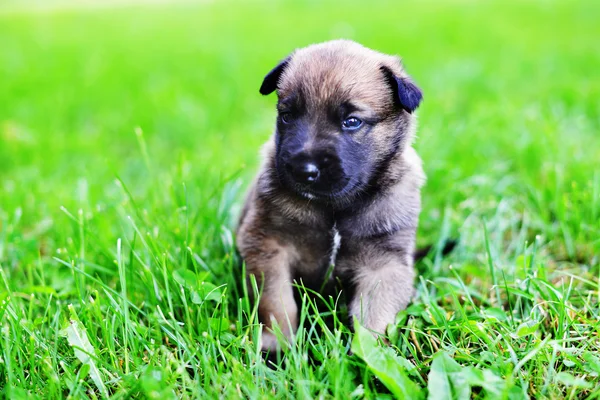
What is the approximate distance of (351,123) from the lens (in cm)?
266

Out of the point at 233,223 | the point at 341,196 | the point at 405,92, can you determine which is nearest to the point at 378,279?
the point at 341,196

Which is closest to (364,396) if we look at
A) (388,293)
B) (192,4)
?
(388,293)

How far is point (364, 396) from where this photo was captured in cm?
222

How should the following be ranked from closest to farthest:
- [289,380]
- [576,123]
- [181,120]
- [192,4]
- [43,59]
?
[289,380] < [576,123] < [181,120] < [43,59] < [192,4]

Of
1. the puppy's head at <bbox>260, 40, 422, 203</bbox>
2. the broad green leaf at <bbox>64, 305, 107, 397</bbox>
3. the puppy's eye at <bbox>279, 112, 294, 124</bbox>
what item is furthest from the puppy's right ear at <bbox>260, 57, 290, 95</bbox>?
the broad green leaf at <bbox>64, 305, 107, 397</bbox>

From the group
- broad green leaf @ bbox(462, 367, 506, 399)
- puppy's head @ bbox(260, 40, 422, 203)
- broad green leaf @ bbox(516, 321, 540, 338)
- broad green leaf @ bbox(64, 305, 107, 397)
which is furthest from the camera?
puppy's head @ bbox(260, 40, 422, 203)

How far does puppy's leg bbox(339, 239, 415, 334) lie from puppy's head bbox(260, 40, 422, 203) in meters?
0.29

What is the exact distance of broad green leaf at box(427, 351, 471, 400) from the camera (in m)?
2.16

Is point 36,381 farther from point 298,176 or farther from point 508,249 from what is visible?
point 508,249

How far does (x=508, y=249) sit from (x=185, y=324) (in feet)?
6.78

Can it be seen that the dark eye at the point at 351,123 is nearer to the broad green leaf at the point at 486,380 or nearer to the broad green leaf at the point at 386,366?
the broad green leaf at the point at 386,366

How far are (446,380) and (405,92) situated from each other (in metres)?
1.28

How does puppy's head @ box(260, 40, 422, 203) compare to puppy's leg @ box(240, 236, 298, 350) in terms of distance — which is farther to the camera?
puppy's leg @ box(240, 236, 298, 350)

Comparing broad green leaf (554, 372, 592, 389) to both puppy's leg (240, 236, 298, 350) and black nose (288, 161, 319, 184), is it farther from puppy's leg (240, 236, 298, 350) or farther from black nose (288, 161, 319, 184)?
black nose (288, 161, 319, 184)
